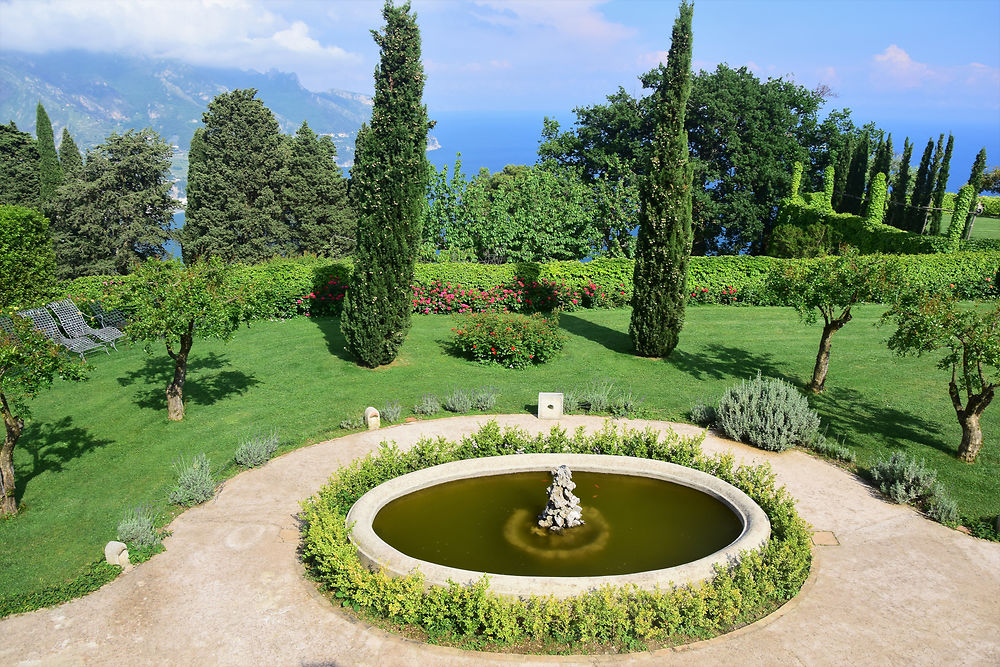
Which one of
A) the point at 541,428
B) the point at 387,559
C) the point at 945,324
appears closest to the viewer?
the point at 387,559

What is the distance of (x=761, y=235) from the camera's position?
37938mm

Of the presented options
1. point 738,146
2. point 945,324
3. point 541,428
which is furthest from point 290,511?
point 738,146

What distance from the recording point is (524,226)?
2509cm

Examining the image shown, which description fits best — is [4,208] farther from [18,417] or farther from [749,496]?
[749,496]

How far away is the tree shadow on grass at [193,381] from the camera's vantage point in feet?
41.8

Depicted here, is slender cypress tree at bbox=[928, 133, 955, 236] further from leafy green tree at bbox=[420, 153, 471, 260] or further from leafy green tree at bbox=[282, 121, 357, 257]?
leafy green tree at bbox=[282, 121, 357, 257]

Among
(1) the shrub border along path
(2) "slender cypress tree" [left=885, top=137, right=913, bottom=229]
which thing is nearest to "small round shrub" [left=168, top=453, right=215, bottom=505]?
(1) the shrub border along path

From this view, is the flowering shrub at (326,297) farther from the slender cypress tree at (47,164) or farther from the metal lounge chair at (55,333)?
the slender cypress tree at (47,164)

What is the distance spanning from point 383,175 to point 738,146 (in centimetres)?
2783

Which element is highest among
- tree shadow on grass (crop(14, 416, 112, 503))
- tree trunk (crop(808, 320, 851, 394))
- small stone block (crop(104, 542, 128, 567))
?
tree trunk (crop(808, 320, 851, 394))

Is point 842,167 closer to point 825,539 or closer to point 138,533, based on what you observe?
point 825,539

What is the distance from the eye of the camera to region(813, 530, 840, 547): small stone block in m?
8.11

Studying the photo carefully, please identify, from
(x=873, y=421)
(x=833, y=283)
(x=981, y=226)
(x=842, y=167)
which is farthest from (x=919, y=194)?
(x=873, y=421)

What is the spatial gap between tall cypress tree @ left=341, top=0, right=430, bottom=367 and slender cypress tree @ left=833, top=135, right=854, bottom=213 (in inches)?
1317
